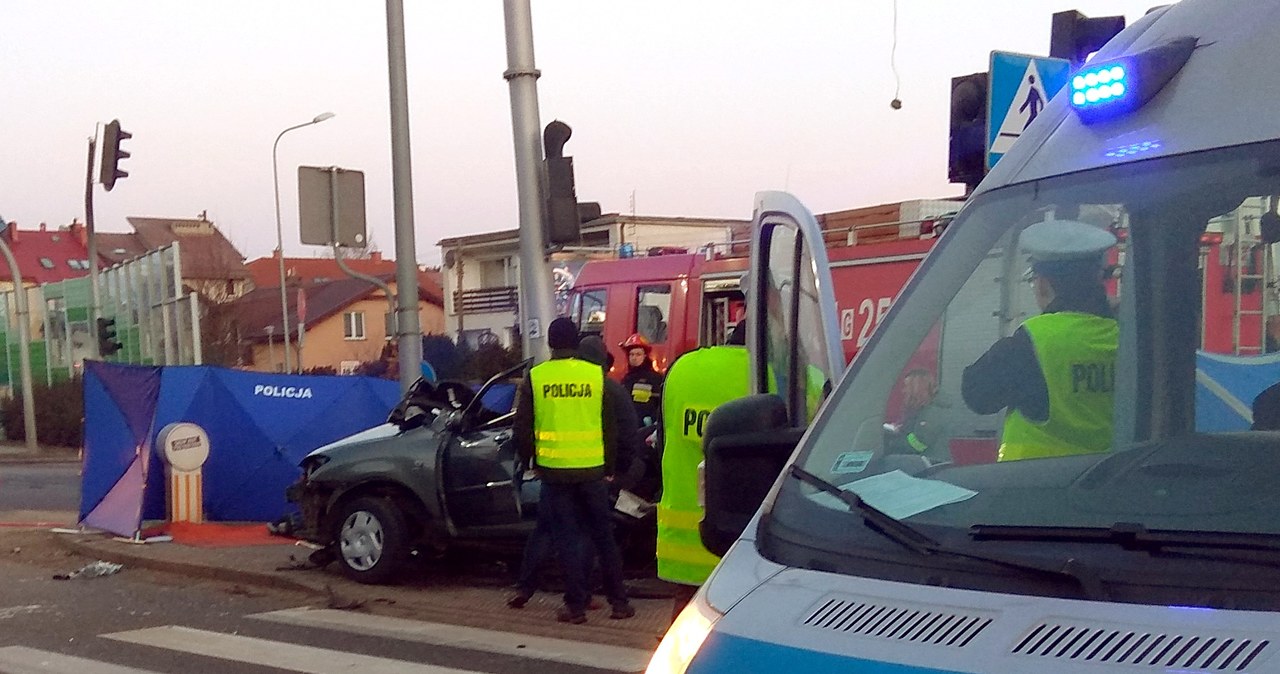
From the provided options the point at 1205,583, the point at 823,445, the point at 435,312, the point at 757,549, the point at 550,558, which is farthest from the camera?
the point at 435,312

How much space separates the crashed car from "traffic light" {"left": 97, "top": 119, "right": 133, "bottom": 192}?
11.7 metres

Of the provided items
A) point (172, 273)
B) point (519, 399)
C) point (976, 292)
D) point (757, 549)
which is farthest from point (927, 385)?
point (172, 273)

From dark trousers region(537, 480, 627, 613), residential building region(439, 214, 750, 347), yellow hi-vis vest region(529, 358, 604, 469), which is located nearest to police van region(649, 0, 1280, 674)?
yellow hi-vis vest region(529, 358, 604, 469)

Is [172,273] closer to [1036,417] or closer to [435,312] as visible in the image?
[1036,417]

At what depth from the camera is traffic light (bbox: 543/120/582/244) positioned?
33.2ft

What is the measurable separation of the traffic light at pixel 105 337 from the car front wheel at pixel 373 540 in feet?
52.5

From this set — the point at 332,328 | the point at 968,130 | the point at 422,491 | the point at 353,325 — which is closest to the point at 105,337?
the point at 422,491

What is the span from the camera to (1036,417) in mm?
2963

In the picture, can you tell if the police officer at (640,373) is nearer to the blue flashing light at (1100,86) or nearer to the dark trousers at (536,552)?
the dark trousers at (536,552)

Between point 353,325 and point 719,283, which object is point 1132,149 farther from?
point 353,325

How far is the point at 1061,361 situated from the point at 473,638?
5835 mm

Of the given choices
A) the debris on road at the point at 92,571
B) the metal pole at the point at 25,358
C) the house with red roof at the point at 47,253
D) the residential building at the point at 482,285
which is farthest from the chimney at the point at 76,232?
the debris on road at the point at 92,571

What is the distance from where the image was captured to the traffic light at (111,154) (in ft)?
66.1

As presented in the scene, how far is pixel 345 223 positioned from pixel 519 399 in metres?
4.96
